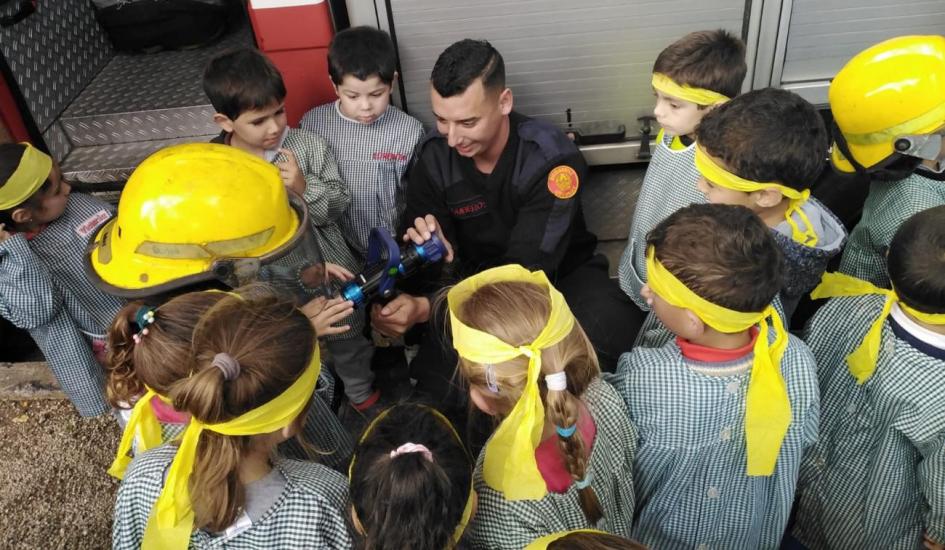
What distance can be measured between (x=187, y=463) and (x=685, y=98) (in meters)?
2.19

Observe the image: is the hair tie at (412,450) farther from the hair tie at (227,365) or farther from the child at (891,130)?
the child at (891,130)

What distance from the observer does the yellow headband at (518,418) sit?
1.64m

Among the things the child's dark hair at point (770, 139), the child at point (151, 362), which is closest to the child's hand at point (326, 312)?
the child at point (151, 362)

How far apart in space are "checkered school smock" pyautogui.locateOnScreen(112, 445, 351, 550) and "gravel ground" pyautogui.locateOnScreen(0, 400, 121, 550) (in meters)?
1.43

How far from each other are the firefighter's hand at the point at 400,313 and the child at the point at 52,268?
3.69 ft

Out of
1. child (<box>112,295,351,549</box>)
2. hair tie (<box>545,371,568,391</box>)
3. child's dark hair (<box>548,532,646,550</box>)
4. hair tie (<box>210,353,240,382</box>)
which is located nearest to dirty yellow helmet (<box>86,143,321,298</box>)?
child (<box>112,295,351,549</box>)

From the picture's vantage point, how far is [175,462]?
1.65 metres

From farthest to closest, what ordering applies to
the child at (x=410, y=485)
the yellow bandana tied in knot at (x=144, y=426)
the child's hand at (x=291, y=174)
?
the child's hand at (x=291, y=174) < the yellow bandana tied in knot at (x=144, y=426) < the child at (x=410, y=485)

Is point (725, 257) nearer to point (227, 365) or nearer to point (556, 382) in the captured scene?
point (556, 382)

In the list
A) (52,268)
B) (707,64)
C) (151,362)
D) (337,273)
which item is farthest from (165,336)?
(707,64)

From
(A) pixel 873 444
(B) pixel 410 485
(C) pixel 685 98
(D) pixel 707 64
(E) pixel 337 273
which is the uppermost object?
(D) pixel 707 64

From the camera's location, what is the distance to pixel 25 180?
8.52 feet

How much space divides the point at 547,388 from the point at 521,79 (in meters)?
2.07

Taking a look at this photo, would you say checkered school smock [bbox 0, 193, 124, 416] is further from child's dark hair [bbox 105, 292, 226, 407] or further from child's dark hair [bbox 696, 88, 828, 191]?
child's dark hair [bbox 696, 88, 828, 191]
